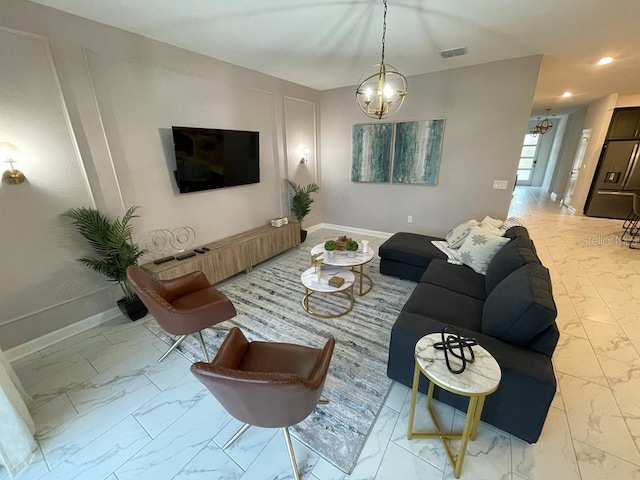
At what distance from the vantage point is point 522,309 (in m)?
1.52

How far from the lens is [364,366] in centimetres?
211

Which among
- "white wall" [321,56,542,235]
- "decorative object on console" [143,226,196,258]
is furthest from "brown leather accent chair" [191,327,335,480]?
"white wall" [321,56,542,235]

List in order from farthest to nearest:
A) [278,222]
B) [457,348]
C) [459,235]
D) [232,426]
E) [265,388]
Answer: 1. [278,222]
2. [459,235]
3. [232,426]
4. [457,348]
5. [265,388]

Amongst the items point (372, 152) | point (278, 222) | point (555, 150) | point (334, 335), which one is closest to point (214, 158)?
point (278, 222)

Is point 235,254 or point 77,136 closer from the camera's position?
point 77,136

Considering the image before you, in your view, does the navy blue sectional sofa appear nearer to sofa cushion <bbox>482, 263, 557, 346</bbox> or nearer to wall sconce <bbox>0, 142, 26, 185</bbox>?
sofa cushion <bbox>482, 263, 557, 346</bbox>

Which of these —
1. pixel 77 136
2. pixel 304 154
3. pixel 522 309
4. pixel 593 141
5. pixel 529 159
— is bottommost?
pixel 522 309

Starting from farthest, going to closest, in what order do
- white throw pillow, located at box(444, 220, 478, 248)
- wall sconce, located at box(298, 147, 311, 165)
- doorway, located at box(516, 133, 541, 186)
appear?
1. doorway, located at box(516, 133, 541, 186)
2. wall sconce, located at box(298, 147, 311, 165)
3. white throw pillow, located at box(444, 220, 478, 248)

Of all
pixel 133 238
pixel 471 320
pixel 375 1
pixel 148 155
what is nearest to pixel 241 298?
pixel 133 238

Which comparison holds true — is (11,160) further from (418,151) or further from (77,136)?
(418,151)

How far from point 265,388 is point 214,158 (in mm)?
3046

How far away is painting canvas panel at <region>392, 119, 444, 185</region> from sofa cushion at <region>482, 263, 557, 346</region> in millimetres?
2884

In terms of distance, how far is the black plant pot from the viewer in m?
2.71

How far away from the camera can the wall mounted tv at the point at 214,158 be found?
302 centimetres
